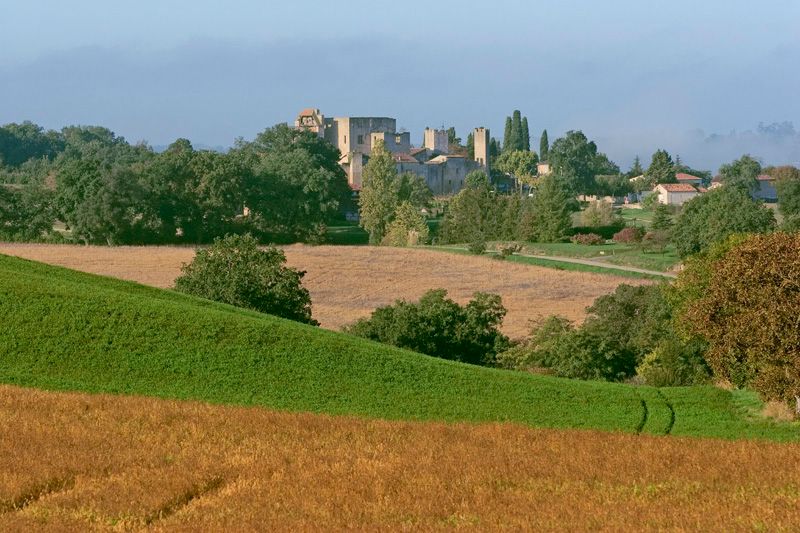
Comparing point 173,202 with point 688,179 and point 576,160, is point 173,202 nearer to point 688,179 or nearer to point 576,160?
point 576,160

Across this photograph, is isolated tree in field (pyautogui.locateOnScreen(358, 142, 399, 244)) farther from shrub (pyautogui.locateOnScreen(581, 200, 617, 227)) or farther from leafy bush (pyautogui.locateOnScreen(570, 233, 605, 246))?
leafy bush (pyautogui.locateOnScreen(570, 233, 605, 246))

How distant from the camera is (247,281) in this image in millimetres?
52125

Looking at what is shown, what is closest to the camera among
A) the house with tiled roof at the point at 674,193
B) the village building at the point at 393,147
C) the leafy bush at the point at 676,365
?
the leafy bush at the point at 676,365

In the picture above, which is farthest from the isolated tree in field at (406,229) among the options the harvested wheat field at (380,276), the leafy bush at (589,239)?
the leafy bush at (589,239)

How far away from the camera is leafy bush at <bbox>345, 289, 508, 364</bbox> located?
48.7 m

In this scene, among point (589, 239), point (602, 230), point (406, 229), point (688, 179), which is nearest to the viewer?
point (589, 239)

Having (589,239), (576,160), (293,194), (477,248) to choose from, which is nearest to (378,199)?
(293,194)

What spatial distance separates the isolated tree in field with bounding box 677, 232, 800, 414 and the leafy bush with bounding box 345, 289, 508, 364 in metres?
15.7

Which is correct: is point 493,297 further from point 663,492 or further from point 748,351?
point 663,492

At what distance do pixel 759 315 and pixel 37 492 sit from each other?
20050 mm

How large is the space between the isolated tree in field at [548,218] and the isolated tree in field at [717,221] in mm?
20252

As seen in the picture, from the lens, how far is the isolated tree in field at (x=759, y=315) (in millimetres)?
30984

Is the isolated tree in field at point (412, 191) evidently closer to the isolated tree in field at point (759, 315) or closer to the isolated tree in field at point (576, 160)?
the isolated tree in field at point (576, 160)

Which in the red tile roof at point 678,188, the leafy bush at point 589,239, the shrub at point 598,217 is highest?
the red tile roof at point 678,188
